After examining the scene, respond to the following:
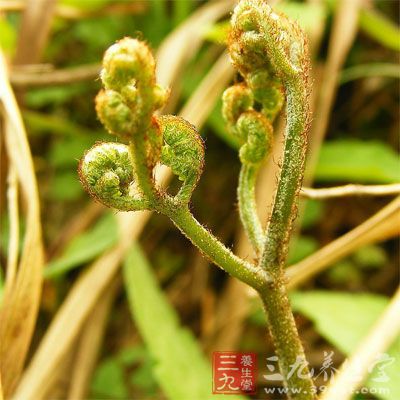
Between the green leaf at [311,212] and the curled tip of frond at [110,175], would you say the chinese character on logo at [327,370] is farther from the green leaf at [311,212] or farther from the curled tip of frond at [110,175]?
the curled tip of frond at [110,175]

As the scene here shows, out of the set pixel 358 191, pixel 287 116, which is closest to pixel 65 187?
pixel 358 191

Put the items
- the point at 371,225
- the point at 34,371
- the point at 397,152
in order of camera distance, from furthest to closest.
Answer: the point at 397,152
the point at 34,371
the point at 371,225

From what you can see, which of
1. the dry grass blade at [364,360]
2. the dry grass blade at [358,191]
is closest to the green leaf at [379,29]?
the dry grass blade at [358,191]

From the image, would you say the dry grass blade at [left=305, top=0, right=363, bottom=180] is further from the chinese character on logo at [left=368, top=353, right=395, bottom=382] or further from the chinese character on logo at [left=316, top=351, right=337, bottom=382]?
the chinese character on logo at [left=368, top=353, right=395, bottom=382]

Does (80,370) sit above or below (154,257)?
below

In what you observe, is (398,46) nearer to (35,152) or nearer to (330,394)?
(35,152)

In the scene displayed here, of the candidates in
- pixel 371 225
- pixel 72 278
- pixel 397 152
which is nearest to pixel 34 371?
pixel 72 278

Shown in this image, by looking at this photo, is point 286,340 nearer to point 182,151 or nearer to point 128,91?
point 182,151
